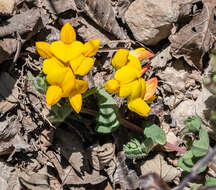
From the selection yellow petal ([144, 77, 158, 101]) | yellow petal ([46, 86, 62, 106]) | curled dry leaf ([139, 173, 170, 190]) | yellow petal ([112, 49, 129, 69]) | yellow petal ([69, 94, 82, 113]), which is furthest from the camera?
yellow petal ([144, 77, 158, 101])

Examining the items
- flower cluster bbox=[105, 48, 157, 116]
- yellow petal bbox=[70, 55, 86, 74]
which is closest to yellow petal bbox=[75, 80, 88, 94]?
yellow petal bbox=[70, 55, 86, 74]

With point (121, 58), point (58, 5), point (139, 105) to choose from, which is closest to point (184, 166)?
point (139, 105)

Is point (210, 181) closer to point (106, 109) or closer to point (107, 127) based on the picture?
point (107, 127)

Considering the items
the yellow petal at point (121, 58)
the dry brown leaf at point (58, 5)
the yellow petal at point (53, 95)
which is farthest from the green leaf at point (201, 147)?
the dry brown leaf at point (58, 5)

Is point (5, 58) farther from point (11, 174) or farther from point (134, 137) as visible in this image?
point (134, 137)

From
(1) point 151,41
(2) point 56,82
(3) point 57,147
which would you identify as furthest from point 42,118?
(1) point 151,41

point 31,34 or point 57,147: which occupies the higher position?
point 31,34

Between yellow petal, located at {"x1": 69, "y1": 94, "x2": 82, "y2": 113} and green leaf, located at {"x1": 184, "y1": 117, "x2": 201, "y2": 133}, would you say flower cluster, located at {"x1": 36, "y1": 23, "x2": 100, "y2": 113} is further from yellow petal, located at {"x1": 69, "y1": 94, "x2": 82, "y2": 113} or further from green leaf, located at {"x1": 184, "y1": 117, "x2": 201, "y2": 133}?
green leaf, located at {"x1": 184, "y1": 117, "x2": 201, "y2": 133}
